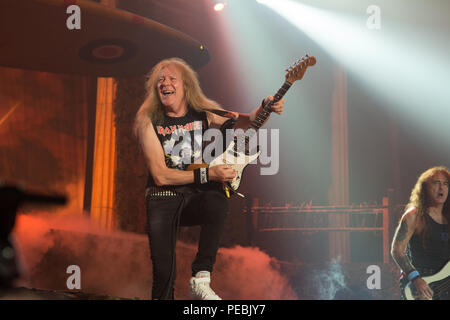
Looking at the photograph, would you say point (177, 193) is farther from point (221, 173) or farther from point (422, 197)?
point (422, 197)

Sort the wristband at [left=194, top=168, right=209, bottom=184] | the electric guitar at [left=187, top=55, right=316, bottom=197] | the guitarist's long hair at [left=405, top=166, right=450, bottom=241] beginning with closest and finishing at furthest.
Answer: the wristband at [left=194, top=168, right=209, bottom=184], the electric guitar at [left=187, top=55, right=316, bottom=197], the guitarist's long hair at [left=405, top=166, right=450, bottom=241]

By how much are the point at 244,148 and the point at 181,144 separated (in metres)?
0.46

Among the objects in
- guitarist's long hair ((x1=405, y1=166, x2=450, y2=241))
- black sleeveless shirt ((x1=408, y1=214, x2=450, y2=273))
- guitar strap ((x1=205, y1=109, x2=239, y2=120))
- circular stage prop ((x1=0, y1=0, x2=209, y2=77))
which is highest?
circular stage prop ((x1=0, y1=0, x2=209, y2=77))

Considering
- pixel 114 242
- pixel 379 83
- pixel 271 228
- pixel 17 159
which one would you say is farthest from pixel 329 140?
pixel 17 159

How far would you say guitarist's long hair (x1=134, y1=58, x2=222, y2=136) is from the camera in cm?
338

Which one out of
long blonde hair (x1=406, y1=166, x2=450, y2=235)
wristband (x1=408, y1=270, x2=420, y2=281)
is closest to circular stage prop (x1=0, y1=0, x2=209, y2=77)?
long blonde hair (x1=406, y1=166, x2=450, y2=235)

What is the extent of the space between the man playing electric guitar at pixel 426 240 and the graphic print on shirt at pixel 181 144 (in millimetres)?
1682

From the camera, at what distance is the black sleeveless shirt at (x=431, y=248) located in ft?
11.1

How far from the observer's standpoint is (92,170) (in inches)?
166

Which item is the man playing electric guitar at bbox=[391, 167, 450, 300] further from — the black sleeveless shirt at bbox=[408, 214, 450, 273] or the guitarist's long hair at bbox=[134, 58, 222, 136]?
the guitarist's long hair at bbox=[134, 58, 222, 136]

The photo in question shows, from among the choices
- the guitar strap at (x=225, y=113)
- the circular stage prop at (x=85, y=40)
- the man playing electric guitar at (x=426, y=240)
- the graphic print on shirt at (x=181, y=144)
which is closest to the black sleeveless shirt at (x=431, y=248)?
the man playing electric guitar at (x=426, y=240)

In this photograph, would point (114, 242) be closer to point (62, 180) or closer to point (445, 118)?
point (62, 180)

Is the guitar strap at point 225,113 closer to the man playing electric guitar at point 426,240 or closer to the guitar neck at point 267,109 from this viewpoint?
the guitar neck at point 267,109

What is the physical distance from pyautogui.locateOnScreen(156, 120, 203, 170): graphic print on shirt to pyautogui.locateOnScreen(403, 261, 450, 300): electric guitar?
1.80 m
